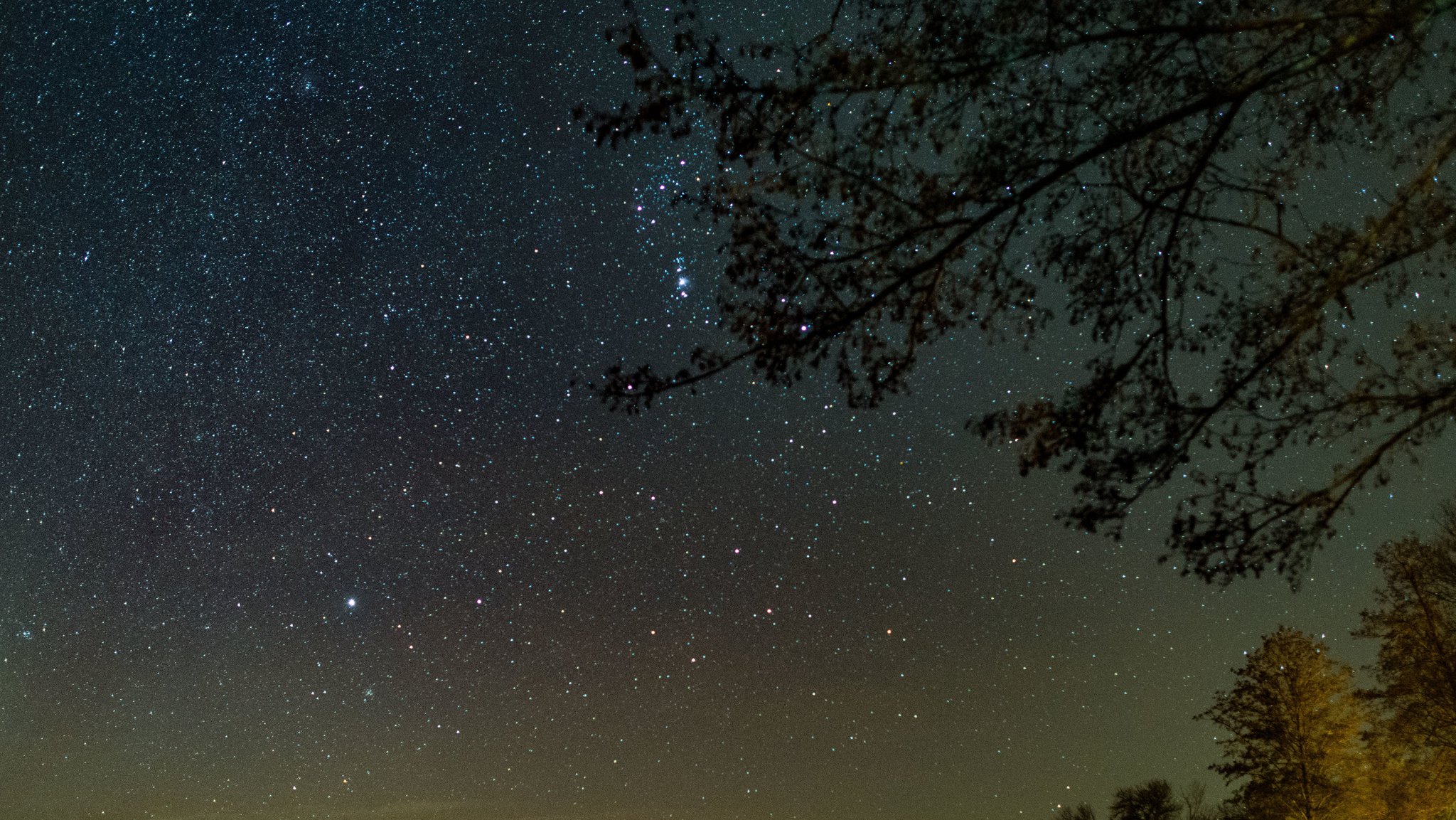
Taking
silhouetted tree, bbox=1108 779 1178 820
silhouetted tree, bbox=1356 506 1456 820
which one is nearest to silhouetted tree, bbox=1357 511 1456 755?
silhouetted tree, bbox=1356 506 1456 820

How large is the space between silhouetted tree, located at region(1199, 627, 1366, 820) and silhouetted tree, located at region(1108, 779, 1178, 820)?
1102 centimetres

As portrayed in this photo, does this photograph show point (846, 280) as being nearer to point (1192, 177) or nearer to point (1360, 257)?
point (1192, 177)

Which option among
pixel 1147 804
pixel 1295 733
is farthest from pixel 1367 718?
pixel 1147 804

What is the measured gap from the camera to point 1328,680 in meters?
19.2

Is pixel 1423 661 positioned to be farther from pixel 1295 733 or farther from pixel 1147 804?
pixel 1147 804

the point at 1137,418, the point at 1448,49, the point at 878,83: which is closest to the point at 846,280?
the point at 878,83

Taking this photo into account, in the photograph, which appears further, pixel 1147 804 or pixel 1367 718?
pixel 1147 804

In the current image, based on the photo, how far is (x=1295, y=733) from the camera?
1900 centimetres

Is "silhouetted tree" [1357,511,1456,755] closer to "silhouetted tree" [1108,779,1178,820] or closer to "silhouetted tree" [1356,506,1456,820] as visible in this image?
"silhouetted tree" [1356,506,1456,820]

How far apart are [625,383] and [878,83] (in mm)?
1967

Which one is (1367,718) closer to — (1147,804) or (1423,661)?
(1423,661)

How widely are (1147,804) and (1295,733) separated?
43.2 feet

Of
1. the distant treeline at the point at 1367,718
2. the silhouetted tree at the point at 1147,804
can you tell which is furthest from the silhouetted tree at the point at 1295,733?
the silhouetted tree at the point at 1147,804

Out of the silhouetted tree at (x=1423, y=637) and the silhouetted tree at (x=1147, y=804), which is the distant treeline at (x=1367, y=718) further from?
the silhouetted tree at (x=1147, y=804)
